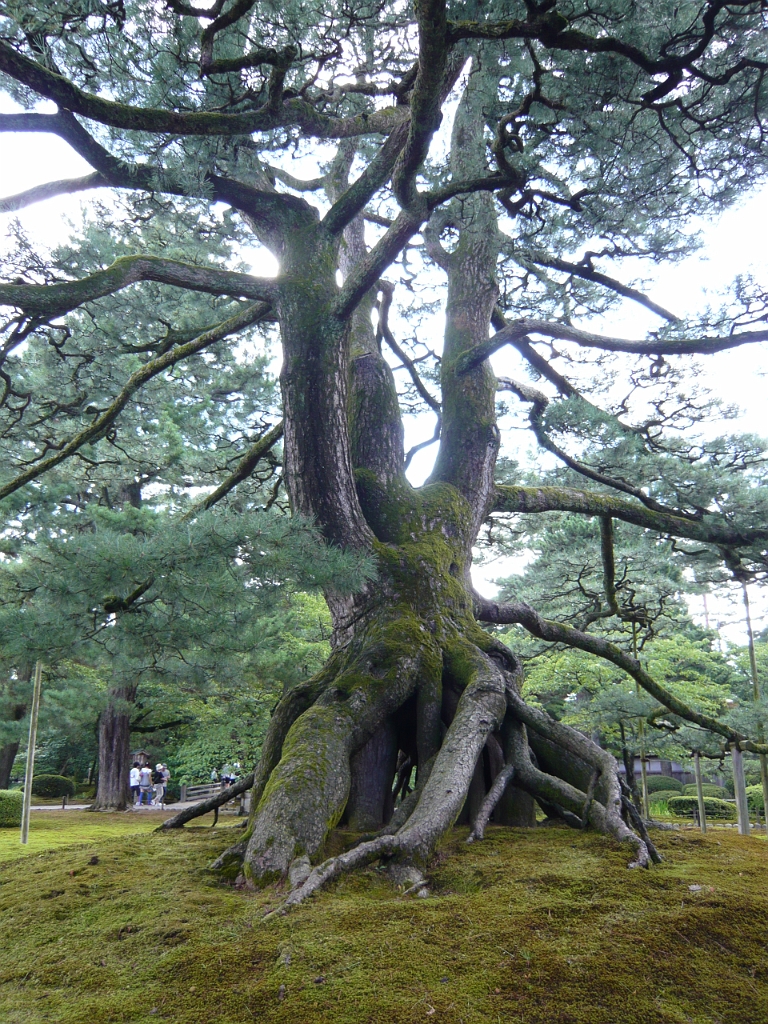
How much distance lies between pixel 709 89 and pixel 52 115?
3.90 meters

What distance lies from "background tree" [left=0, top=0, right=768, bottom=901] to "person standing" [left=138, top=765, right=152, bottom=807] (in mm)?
11785

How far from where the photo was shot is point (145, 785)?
1577 cm

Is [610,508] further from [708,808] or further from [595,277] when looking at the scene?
[708,808]

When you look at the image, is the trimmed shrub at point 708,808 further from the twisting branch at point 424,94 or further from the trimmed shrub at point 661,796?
the twisting branch at point 424,94

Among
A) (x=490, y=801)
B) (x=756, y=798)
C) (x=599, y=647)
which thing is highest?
(x=599, y=647)

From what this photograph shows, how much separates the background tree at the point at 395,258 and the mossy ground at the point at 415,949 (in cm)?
35

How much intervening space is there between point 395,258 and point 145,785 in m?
15.2

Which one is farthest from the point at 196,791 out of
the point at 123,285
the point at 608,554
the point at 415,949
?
the point at 415,949

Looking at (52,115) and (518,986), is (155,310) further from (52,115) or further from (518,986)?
(518,986)

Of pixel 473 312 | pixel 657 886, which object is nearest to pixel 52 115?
pixel 473 312

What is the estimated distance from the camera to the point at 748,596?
989cm

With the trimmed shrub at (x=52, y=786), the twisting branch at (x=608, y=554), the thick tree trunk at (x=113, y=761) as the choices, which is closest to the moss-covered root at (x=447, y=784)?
the twisting branch at (x=608, y=554)

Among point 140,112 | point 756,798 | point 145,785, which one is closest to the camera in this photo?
point 140,112

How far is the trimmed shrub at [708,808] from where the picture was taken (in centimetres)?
1479
